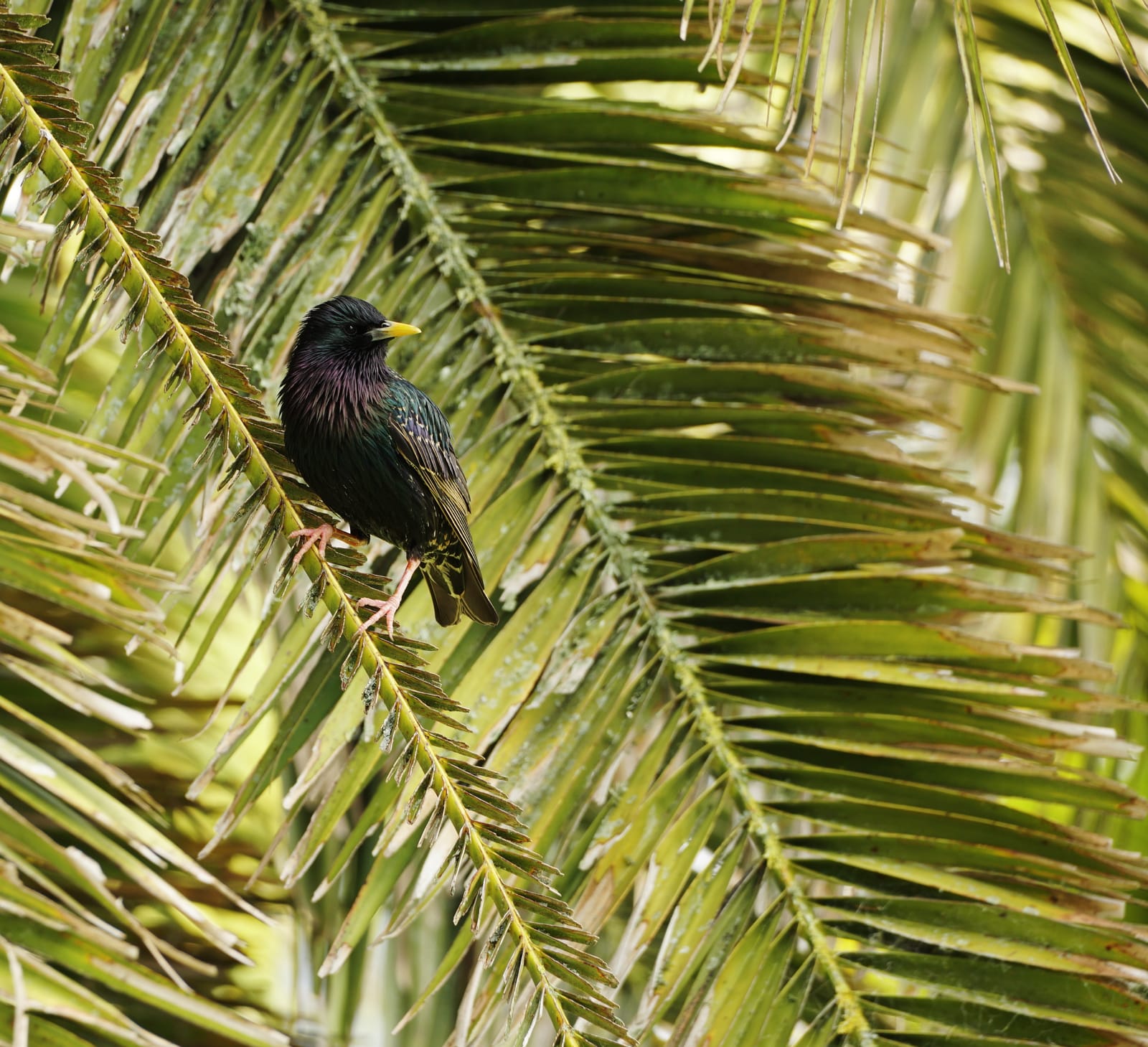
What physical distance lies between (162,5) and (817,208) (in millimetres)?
1349

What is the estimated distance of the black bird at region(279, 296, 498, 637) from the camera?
6.40 ft

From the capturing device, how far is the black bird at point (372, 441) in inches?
76.9

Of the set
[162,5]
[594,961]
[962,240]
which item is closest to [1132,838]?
[594,961]

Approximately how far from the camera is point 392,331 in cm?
199

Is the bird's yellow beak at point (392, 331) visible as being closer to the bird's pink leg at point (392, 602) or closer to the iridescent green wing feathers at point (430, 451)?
the iridescent green wing feathers at point (430, 451)

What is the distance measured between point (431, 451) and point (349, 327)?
0.89 feet

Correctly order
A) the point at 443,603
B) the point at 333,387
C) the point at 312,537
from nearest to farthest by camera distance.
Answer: the point at 312,537
the point at 333,387
the point at 443,603

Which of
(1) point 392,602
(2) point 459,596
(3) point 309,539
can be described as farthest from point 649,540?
(3) point 309,539

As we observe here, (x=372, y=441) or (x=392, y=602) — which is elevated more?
(x=372, y=441)

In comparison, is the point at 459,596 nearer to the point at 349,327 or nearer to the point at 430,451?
the point at 430,451

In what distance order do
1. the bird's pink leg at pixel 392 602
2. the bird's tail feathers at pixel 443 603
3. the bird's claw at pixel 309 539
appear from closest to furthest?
the bird's claw at pixel 309 539 → the bird's pink leg at pixel 392 602 → the bird's tail feathers at pixel 443 603

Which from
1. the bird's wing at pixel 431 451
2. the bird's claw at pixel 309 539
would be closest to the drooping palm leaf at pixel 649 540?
the bird's claw at pixel 309 539

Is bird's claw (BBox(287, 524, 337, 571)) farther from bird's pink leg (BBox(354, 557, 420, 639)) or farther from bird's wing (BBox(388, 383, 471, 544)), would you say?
bird's wing (BBox(388, 383, 471, 544))

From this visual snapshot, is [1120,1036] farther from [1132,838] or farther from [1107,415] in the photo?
[1107,415]
